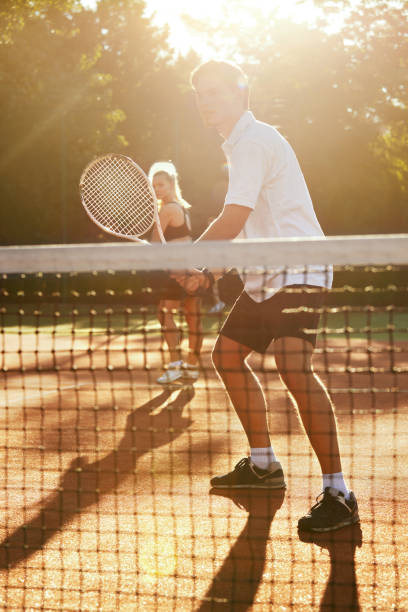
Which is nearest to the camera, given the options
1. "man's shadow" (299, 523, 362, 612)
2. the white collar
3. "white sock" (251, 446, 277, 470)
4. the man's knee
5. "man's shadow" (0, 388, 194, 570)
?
"man's shadow" (299, 523, 362, 612)

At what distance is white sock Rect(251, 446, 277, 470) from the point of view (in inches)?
163

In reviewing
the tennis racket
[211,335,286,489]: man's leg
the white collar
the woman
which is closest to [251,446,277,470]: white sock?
[211,335,286,489]: man's leg

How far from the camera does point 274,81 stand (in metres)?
24.6

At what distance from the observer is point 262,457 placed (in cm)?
416

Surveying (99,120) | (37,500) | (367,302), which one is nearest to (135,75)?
(99,120)

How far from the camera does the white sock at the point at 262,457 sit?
4.14m

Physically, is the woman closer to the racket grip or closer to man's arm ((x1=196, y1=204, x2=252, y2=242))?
the racket grip

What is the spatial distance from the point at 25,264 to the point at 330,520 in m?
1.56

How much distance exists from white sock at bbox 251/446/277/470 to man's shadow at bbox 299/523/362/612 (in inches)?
24.1

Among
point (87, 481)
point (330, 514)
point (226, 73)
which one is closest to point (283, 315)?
point (330, 514)

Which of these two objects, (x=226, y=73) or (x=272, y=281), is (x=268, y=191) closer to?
(x=272, y=281)

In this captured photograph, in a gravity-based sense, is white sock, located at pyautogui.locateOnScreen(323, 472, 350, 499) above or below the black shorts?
below

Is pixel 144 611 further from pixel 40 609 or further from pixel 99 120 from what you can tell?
pixel 99 120

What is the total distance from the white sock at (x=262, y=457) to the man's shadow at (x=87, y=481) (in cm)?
43
